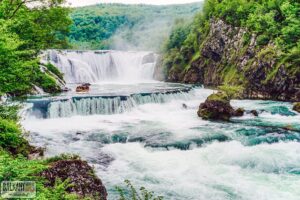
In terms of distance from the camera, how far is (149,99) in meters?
27.5

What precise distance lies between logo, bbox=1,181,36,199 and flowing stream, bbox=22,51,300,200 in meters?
4.60

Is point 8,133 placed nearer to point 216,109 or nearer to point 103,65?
point 216,109

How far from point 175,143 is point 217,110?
674 centimetres

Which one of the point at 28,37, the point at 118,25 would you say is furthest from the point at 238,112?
the point at 118,25

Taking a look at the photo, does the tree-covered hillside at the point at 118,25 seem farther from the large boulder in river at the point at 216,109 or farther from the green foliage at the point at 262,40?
the large boulder in river at the point at 216,109

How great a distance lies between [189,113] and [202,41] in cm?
2225

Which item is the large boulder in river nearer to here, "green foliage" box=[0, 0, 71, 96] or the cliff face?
the cliff face

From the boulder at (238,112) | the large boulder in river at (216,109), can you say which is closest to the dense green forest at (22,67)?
the large boulder in river at (216,109)

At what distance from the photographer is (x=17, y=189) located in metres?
6.46

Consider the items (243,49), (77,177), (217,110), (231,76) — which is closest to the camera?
(77,177)

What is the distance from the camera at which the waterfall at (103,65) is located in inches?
1777

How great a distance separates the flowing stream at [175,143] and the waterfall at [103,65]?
19807mm

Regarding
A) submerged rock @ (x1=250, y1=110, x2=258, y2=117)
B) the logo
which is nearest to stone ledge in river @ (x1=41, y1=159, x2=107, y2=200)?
the logo

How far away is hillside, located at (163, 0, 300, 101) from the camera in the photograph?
94.9 feet
